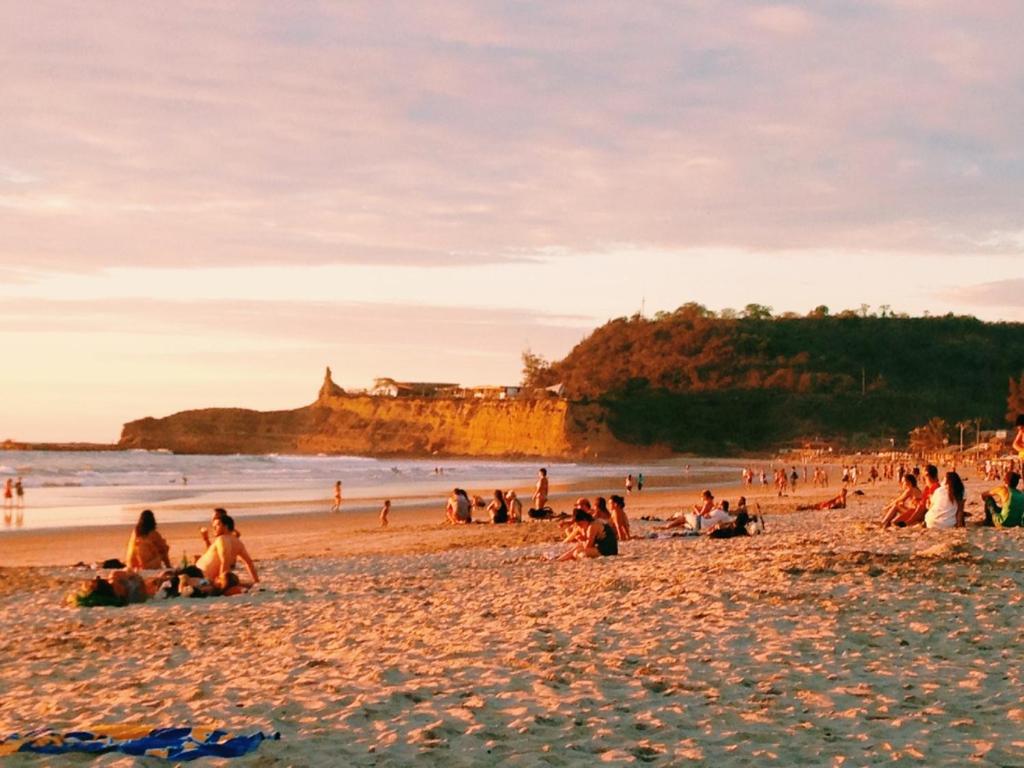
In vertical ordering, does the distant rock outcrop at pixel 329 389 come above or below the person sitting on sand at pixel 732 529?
above

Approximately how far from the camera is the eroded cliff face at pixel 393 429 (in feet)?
358

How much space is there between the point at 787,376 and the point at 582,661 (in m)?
118

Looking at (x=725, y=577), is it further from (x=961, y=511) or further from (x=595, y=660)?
(x=961, y=511)

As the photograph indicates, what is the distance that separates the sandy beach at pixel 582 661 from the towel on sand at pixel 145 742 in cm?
11

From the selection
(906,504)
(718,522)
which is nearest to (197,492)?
(718,522)

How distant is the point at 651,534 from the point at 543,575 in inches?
265

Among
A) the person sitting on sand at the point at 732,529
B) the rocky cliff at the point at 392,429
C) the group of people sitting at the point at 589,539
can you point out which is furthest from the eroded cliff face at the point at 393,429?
the group of people sitting at the point at 589,539

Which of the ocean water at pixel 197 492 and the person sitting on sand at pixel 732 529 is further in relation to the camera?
the ocean water at pixel 197 492

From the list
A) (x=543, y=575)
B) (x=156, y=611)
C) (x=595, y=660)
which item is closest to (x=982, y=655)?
(x=595, y=660)

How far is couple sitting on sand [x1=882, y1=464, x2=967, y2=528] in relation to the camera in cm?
1505

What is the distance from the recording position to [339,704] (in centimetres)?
595

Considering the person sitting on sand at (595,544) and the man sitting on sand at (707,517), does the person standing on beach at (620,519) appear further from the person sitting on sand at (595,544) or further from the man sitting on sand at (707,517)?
the person sitting on sand at (595,544)

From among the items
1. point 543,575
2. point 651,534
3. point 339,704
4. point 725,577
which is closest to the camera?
point 339,704

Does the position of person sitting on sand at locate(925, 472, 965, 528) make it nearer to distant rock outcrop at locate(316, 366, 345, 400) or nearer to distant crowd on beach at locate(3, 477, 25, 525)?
distant crowd on beach at locate(3, 477, 25, 525)
